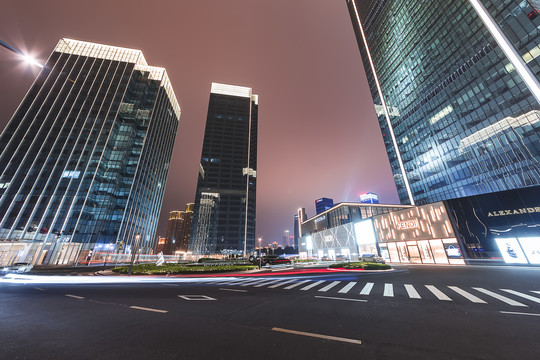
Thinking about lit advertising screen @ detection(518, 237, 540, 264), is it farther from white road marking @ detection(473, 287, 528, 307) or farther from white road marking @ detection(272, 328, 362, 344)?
white road marking @ detection(272, 328, 362, 344)

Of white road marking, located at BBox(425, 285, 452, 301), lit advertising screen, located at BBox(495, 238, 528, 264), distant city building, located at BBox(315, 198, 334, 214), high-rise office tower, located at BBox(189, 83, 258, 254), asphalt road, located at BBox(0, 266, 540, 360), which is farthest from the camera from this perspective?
distant city building, located at BBox(315, 198, 334, 214)

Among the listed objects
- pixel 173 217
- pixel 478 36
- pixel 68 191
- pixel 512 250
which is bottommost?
pixel 512 250

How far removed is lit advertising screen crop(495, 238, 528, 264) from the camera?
77.4 ft

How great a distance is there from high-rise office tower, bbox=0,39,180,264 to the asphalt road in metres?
56.8

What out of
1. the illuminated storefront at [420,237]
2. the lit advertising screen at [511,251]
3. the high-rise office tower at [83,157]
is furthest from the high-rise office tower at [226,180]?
the lit advertising screen at [511,251]

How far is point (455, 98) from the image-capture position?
55781 millimetres

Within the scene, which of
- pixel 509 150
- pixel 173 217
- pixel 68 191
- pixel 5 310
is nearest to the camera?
pixel 5 310

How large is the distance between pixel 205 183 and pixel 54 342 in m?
120

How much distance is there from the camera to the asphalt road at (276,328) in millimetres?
4113

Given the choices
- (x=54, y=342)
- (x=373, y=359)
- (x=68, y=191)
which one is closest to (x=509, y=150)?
(x=373, y=359)

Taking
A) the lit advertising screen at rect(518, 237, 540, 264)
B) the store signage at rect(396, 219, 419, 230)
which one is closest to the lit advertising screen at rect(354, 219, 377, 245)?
the store signage at rect(396, 219, 419, 230)

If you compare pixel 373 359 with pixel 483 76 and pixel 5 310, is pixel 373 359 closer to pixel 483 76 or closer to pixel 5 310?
pixel 5 310

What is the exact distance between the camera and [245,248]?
113m

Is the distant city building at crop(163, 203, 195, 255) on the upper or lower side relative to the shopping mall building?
upper
